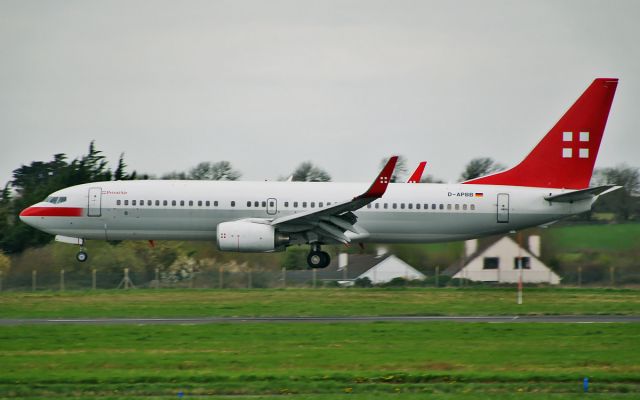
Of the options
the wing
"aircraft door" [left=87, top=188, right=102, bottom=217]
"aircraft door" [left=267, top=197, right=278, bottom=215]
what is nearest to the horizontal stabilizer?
the wing

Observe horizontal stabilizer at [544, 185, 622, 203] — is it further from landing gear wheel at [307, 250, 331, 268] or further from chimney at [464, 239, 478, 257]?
landing gear wheel at [307, 250, 331, 268]

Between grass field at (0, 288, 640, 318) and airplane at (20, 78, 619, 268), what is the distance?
2300 mm

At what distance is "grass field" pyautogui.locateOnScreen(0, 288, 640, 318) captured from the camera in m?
26.9

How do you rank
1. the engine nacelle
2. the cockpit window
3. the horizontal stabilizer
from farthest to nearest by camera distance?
the cockpit window < the horizontal stabilizer < the engine nacelle

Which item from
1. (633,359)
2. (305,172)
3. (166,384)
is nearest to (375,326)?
(633,359)

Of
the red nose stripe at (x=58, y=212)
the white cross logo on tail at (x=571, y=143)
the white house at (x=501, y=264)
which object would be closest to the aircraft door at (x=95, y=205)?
the red nose stripe at (x=58, y=212)

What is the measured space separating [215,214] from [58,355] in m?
15.6

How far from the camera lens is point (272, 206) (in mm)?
34500

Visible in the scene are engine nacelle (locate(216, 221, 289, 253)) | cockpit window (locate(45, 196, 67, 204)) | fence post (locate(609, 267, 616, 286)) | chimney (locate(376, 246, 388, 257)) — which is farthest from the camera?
chimney (locate(376, 246, 388, 257))

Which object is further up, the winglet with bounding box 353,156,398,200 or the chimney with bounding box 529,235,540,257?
the winglet with bounding box 353,156,398,200

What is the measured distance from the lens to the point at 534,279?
38.3 meters

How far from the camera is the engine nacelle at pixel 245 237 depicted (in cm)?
3306

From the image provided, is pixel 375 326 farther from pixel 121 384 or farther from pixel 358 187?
pixel 358 187

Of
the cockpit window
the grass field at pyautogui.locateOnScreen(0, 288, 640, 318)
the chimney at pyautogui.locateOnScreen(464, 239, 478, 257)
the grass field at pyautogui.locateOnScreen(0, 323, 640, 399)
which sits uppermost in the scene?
the cockpit window
